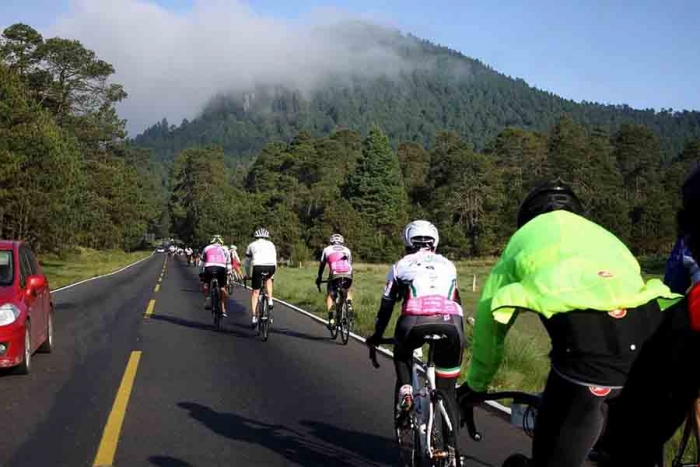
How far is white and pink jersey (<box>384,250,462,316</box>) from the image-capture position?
205 inches

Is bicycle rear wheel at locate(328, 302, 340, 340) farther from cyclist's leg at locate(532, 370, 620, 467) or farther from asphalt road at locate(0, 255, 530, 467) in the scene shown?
cyclist's leg at locate(532, 370, 620, 467)

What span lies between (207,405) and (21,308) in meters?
2.92

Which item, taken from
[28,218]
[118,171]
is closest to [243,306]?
[28,218]

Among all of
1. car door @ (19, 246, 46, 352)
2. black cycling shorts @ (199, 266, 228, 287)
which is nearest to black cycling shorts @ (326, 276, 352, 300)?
black cycling shorts @ (199, 266, 228, 287)

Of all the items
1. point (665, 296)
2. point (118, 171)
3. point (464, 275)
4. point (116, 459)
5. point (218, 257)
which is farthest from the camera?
point (118, 171)

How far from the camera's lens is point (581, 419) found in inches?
105

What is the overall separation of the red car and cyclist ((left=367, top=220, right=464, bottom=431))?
17.2 feet

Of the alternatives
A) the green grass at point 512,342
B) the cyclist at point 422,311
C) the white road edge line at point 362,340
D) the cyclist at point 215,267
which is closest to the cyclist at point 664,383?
the cyclist at point 422,311

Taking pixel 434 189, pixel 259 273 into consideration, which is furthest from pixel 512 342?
pixel 434 189

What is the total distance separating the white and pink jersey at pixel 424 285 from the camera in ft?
17.1

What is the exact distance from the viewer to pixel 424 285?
5.27 meters

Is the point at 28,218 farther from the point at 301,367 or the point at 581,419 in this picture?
the point at 581,419

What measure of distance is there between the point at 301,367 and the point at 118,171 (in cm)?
7081

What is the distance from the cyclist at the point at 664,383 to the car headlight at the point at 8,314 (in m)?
8.37
